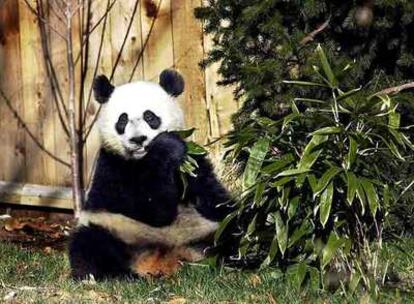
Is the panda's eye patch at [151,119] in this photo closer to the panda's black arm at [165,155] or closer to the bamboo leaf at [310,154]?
the panda's black arm at [165,155]

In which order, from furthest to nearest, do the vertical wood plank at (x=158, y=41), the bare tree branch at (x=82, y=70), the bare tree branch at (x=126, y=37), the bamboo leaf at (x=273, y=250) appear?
the bare tree branch at (x=82, y=70) < the bare tree branch at (x=126, y=37) < the vertical wood plank at (x=158, y=41) < the bamboo leaf at (x=273, y=250)

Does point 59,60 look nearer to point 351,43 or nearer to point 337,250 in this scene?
point 351,43

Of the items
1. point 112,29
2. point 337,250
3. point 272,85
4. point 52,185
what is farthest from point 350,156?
point 52,185

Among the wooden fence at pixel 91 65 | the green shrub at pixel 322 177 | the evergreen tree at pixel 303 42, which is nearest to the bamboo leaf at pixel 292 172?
the green shrub at pixel 322 177

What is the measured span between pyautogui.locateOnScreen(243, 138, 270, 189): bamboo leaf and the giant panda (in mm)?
669

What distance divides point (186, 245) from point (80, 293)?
909mm

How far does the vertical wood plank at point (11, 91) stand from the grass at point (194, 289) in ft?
9.81

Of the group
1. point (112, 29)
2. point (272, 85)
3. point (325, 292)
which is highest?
point (112, 29)

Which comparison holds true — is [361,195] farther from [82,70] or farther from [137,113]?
[82,70]

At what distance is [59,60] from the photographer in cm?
952

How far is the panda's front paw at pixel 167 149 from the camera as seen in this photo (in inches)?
255

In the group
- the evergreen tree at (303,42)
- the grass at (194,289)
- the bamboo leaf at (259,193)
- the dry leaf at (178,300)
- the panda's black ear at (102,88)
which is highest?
the evergreen tree at (303,42)

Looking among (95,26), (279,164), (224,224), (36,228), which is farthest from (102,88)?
(36,228)

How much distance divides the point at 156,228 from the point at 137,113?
0.69 metres
